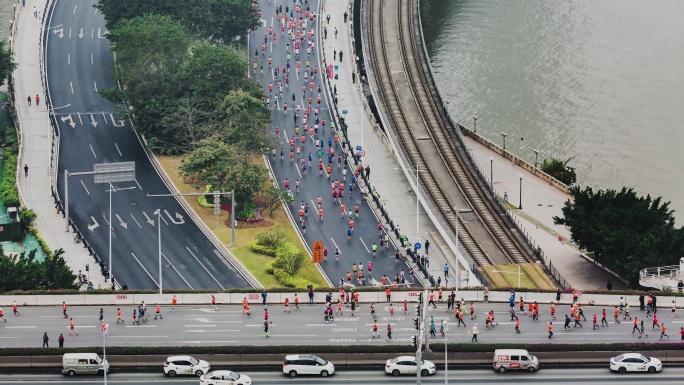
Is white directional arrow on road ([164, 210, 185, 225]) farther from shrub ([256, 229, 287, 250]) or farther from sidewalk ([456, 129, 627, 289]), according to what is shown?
sidewalk ([456, 129, 627, 289])

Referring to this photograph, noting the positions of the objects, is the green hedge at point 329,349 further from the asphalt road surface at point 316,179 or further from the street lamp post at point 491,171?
the street lamp post at point 491,171

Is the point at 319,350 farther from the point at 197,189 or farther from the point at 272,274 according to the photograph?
the point at 197,189

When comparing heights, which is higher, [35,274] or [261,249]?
[261,249]

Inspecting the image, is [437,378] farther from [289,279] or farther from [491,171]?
[491,171]

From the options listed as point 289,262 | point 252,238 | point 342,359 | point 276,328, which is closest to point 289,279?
point 289,262

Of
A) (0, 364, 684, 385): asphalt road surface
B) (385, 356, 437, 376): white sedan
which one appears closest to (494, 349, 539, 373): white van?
(0, 364, 684, 385): asphalt road surface

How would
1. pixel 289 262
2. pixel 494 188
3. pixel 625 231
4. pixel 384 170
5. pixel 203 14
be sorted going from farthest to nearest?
pixel 203 14 < pixel 494 188 < pixel 384 170 < pixel 289 262 < pixel 625 231

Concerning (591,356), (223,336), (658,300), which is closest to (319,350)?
Answer: (223,336)

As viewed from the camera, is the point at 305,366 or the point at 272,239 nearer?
the point at 305,366

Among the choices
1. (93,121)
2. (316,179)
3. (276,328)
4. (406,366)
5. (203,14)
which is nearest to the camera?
(406,366)
